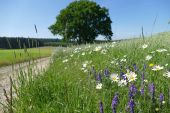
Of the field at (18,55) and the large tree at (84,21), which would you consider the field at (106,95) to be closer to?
the field at (18,55)

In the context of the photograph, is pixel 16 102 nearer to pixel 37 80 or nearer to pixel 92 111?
pixel 37 80

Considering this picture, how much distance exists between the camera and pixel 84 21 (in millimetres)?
74062

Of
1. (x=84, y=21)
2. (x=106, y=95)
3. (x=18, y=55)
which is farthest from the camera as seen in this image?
(x=84, y=21)

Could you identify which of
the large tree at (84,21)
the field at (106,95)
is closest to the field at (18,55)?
the field at (106,95)

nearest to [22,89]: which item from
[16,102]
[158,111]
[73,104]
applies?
[16,102]

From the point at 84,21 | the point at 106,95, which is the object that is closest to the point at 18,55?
the point at 106,95

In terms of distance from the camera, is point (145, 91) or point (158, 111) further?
point (145, 91)

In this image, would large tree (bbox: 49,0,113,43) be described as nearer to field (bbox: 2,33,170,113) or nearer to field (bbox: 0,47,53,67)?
field (bbox: 0,47,53,67)

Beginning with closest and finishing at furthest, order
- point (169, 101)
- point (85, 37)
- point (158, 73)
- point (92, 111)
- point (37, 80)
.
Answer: point (169, 101), point (92, 111), point (158, 73), point (37, 80), point (85, 37)

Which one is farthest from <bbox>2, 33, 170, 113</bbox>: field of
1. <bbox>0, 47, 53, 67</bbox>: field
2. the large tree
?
the large tree

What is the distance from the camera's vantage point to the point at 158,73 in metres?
5.77

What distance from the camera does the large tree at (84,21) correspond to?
241 feet

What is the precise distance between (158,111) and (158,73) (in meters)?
1.68

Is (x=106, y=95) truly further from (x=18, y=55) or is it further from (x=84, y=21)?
(x=84, y=21)
